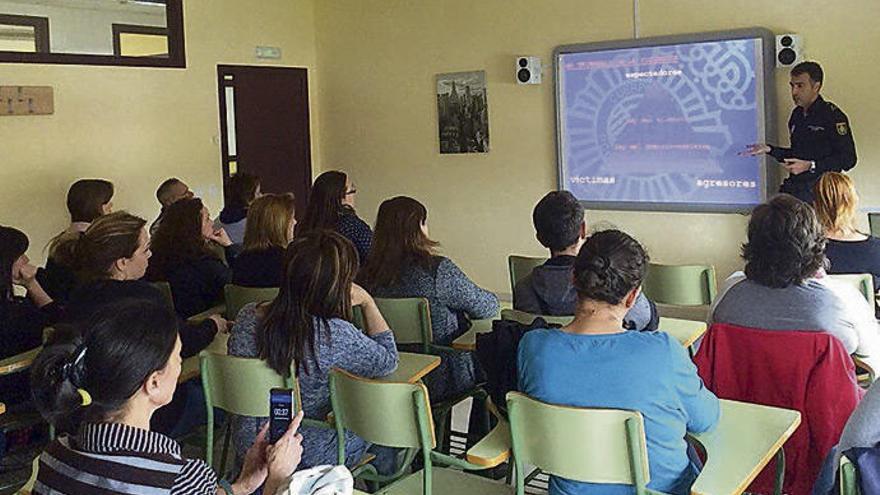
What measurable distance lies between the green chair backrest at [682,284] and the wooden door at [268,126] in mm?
4479

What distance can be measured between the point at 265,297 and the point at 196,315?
1.39ft

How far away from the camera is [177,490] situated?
1671 millimetres

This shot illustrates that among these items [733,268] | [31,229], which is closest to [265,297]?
[31,229]

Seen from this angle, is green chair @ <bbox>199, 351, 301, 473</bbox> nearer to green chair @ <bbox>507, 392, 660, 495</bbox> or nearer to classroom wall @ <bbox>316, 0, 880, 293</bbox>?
green chair @ <bbox>507, 392, 660, 495</bbox>

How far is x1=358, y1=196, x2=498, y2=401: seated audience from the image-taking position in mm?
3666

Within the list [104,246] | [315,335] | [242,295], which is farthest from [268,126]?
[315,335]

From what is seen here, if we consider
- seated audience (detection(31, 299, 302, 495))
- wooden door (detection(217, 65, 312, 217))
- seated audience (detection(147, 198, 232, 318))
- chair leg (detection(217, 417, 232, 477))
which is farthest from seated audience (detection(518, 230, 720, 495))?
wooden door (detection(217, 65, 312, 217))

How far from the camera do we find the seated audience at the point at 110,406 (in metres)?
1.64

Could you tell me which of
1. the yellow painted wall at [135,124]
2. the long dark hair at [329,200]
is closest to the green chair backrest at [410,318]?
the long dark hair at [329,200]

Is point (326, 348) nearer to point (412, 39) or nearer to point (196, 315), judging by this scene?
point (196, 315)

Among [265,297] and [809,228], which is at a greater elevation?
[809,228]

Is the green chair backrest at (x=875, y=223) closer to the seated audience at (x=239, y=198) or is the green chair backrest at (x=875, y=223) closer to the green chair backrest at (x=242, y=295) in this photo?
the green chair backrest at (x=242, y=295)

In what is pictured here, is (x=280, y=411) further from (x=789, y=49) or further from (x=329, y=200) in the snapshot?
(x=789, y=49)

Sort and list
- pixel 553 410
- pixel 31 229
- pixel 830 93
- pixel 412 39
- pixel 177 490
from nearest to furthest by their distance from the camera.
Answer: pixel 177 490 < pixel 553 410 < pixel 830 93 < pixel 31 229 < pixel 412 39
